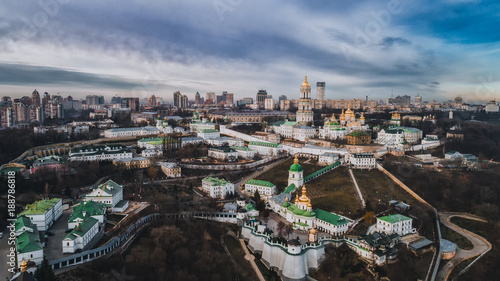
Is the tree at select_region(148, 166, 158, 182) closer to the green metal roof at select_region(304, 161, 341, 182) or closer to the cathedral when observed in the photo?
the green metal roof at select_region(304, 161, 341, 182)

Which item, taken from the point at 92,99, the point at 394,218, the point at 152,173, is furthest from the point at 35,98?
the point at 394,218

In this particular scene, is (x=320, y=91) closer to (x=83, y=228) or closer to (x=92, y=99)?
(x=92, y=99)

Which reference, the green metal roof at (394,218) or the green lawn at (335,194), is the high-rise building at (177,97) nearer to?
the green lawn at (335,194)

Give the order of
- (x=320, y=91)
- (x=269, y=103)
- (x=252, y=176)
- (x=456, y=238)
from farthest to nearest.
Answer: (x=269, y=103) → (x=320, y=91) → (x=252, y=176) → (x=456, y=238)

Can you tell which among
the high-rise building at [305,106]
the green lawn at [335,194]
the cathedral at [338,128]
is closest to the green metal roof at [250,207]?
the green lawn at [335,194]

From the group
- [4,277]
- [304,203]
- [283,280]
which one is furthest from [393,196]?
[4,277]

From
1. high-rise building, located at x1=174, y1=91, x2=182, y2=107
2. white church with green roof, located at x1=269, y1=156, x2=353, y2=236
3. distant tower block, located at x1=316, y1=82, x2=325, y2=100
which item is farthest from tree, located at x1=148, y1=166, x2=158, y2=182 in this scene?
high-rise building, located at x1=174, y1=91, x2=182, y2=107
